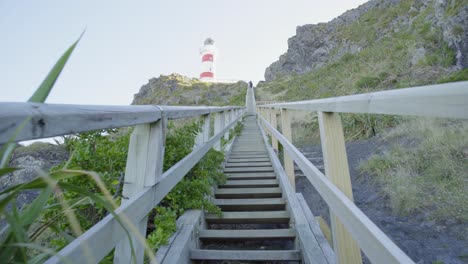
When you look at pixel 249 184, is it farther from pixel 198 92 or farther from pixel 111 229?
pixel 198 92

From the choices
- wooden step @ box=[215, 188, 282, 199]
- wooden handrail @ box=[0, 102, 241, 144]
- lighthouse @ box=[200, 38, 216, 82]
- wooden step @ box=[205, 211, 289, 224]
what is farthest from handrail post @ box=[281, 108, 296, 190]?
lighthouse @ box=[200, 38, 216, 82]

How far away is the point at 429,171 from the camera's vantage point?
3.24m

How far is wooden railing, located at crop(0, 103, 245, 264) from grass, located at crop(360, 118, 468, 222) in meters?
2.49

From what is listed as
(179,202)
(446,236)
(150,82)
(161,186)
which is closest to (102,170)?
(179,202)

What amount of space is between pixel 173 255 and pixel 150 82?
56.0 meters

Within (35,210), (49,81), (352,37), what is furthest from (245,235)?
(352,37)

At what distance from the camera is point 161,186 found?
1373 millimetres

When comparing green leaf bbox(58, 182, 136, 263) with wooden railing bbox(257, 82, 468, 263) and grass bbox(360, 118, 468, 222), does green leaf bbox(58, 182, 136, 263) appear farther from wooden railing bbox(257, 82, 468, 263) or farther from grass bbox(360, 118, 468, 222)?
grass bbox(360, 118, 468, 222)

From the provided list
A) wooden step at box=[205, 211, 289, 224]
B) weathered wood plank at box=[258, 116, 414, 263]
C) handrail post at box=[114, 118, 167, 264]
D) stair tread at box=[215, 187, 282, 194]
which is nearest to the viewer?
weathered wood plank at box=[258, 116, 414, 263]

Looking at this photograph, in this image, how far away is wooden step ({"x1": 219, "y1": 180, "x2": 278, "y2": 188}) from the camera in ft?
12.6

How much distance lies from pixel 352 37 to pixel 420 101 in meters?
34.1

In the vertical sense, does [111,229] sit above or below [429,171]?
above

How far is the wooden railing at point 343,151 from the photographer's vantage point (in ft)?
1.97

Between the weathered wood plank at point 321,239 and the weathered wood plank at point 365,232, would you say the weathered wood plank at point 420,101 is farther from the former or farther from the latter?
the weathered wood plank at point 321,239
